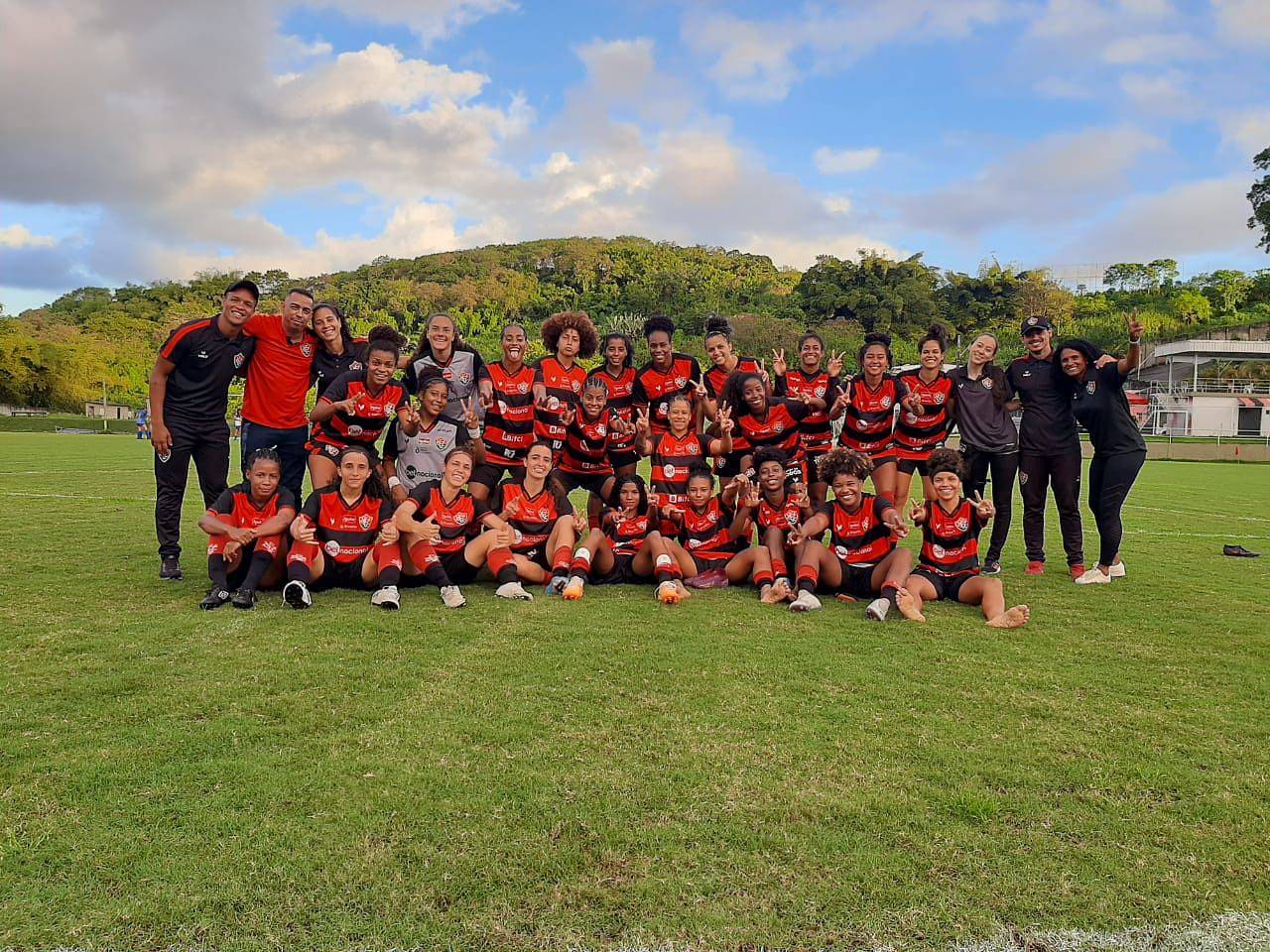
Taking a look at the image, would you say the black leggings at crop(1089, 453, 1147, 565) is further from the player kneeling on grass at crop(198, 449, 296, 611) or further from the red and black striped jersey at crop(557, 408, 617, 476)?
the player kneeling on grass at crop(198, 449, 296, 611)

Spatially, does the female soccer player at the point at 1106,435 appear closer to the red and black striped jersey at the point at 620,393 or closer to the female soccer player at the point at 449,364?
the red and black striped jersey at the point at 620,393

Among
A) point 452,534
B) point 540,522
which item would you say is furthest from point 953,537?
point 452,534

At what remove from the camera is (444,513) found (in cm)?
559

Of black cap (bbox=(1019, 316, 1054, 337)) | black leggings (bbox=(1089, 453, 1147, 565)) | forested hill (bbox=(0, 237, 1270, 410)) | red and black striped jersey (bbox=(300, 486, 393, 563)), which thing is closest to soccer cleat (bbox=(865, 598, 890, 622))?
black leggings (bbox=(1089, 453, 1147, 565))

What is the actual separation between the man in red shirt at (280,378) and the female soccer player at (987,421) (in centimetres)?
478

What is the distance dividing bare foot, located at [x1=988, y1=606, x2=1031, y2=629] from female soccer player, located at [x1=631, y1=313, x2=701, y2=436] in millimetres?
2586

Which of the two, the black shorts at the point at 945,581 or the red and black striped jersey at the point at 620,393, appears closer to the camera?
the black shorts at the point at 945,581

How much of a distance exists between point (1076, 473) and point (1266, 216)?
194 ft

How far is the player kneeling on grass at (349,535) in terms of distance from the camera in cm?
513

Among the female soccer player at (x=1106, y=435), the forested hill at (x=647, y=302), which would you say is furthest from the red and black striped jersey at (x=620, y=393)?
the forested hill at (x=647, y=302)

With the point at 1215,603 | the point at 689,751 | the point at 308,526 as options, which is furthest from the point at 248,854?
the point at 1215,603

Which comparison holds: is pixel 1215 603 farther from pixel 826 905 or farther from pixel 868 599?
pixel 826 905

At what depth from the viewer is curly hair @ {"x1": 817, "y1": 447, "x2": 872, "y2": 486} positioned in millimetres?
5461

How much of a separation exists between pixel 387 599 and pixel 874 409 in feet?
12.1
